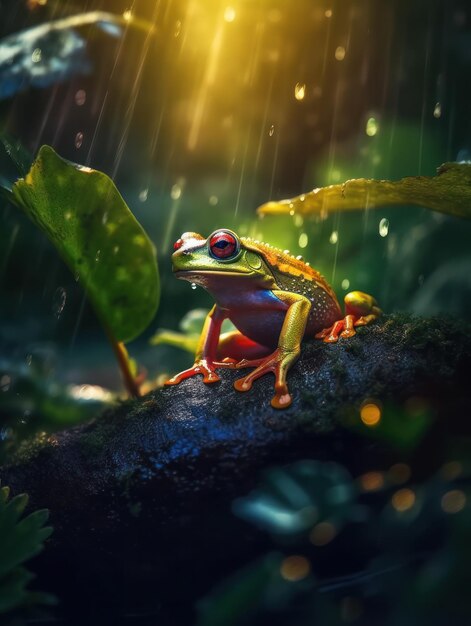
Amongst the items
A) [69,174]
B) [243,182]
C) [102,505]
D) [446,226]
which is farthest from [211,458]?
[243,182]

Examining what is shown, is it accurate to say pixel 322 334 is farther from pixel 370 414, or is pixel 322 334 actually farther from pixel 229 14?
pixel 229 14

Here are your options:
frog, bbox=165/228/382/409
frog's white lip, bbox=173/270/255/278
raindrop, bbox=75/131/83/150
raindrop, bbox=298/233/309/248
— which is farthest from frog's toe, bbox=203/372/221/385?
raindrop, bbox=75/131/83/150

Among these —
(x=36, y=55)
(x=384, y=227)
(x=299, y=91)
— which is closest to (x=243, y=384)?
(x=384, y=227)

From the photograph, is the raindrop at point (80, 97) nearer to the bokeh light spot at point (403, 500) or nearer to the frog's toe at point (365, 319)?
the frog's toe at point (365, 319)

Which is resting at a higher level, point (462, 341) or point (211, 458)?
point (462, 341)

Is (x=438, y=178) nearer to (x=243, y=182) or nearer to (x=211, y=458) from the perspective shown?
(x=211, y=458)
